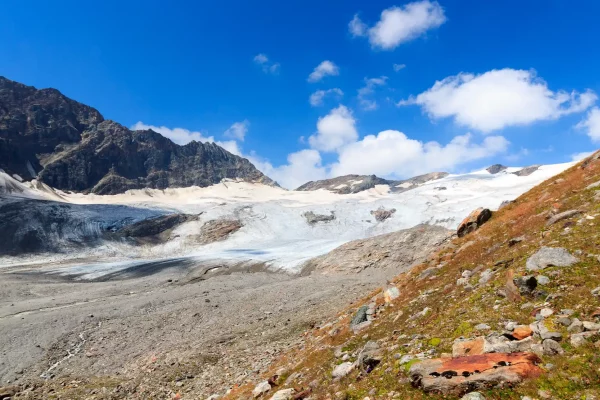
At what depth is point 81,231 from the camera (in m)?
145

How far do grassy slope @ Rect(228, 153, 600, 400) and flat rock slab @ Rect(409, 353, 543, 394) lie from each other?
194 mm

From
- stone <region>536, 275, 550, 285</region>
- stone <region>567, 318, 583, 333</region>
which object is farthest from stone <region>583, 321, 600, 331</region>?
stone <region>536, 275, 550, 285</region>

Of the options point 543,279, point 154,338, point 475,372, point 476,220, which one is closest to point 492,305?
point 543,279

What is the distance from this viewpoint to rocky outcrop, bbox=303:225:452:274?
67.0 m

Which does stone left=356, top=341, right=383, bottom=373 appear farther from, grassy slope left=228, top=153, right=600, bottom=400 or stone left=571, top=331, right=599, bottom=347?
stone left=571, top=331, right=599, bottom=347

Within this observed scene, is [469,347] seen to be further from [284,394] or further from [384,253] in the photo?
[384,253]

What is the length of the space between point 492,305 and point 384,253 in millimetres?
61677

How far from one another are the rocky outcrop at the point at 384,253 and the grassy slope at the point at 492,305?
154 ft

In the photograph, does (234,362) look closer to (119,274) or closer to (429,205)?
(119,274)

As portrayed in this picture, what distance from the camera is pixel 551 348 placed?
23.3 feet

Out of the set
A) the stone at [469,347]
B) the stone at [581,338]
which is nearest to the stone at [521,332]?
the stone at [469,347]

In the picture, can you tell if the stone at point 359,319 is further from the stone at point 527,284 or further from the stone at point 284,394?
the stone at point 527,284

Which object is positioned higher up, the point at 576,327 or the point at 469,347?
the point at 576,327

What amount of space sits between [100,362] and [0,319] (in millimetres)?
24532
